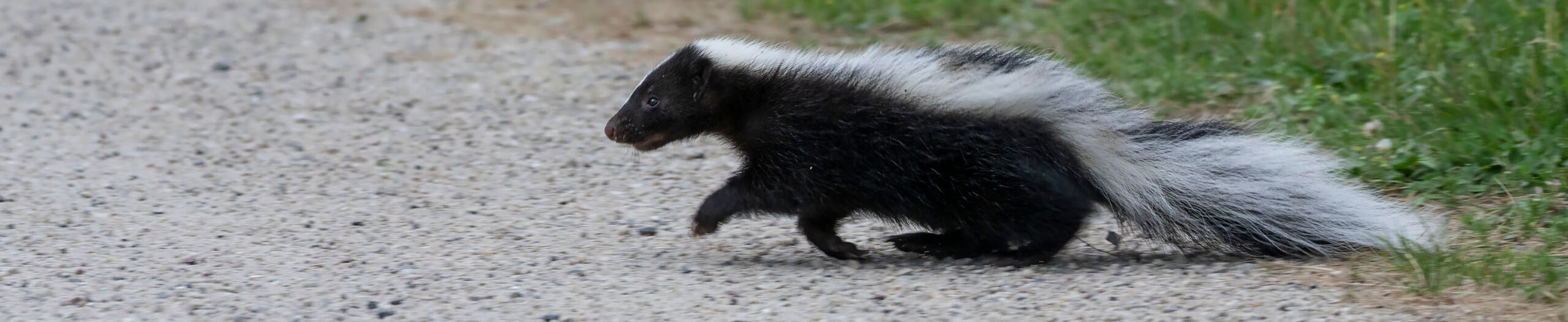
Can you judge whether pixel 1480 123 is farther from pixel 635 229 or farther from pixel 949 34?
pixel 949 34

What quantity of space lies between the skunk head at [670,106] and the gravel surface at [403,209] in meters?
0.40

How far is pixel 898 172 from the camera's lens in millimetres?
4863

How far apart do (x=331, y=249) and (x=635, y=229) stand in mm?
1090

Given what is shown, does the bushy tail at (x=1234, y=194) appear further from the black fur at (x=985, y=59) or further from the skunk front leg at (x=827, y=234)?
the skunk front leg at (x=827, y=234)

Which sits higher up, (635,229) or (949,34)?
(949,34)

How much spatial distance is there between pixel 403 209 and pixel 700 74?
1635 mm

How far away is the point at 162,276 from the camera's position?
492cm

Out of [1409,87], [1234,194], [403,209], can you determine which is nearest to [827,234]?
[1234,194]

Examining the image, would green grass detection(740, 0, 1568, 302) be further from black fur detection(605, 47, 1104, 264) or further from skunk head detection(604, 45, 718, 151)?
skunk head detection(604, 45, 718, 151)

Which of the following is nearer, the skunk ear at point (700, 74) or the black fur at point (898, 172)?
the black fur at point (898, 172)

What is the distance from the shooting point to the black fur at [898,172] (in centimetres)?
479

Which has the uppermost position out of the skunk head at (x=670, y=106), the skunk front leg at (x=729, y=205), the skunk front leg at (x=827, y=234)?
the skunk head at (x=670, y=106)

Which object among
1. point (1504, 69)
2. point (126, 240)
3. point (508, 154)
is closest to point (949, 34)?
point (508, 154)

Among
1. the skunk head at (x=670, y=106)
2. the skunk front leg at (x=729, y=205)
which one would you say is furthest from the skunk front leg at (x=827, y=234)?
the skunk head at (x=670, y=106)
